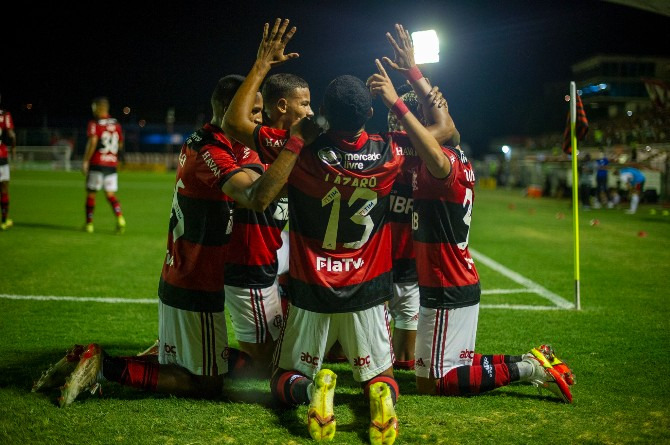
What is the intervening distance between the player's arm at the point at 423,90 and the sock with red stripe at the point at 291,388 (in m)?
1.73

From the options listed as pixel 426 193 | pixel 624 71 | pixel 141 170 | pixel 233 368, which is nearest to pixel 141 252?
pixel 233 368

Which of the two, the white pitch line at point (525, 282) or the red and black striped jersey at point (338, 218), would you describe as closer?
the red and black striped jersey at point (338, 218)

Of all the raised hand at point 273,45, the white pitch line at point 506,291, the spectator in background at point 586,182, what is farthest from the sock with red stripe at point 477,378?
the spectator in background at point 586,182

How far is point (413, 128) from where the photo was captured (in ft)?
11.7

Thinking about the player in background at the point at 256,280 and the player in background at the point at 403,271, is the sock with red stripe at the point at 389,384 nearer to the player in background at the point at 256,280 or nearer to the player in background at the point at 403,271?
the player in background at the point at 403,271

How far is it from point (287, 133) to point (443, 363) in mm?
1875

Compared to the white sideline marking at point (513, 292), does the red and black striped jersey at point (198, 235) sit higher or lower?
higher

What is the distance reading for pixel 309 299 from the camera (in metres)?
3.63

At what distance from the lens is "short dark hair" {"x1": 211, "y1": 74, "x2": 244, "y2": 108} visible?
4066 millimetres

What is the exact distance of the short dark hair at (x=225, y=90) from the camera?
13.3 feet

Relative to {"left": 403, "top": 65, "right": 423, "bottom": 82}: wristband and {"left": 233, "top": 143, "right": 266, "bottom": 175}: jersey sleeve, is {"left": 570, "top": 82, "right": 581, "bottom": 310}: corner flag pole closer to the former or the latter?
{"left": 403, "top": 65, "right": 423, "bottom": 82}: wristband

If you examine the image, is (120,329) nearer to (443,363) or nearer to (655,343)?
(443,363)

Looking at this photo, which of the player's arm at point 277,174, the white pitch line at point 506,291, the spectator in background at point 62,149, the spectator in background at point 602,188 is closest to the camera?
the player's arm at point 277,174

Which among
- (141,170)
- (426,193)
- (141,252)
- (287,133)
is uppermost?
(141,170)
